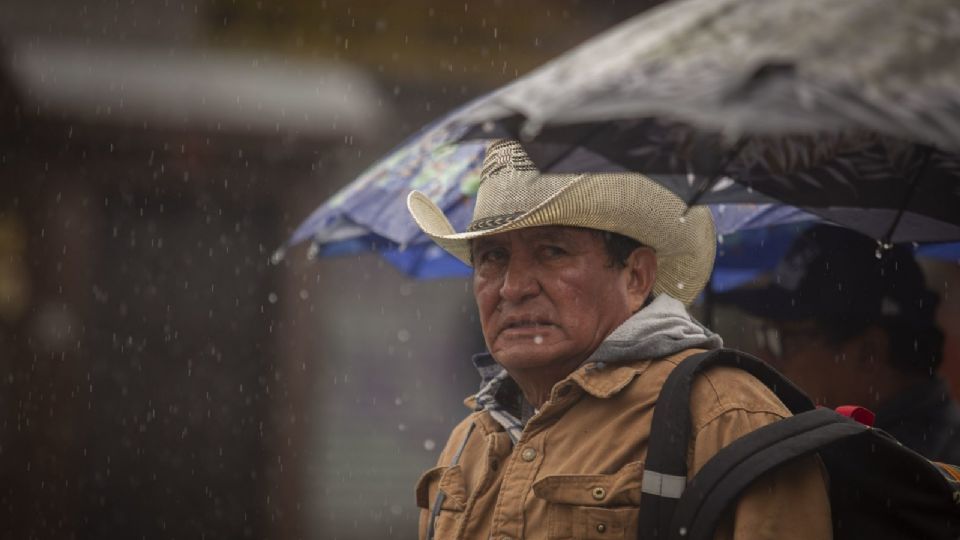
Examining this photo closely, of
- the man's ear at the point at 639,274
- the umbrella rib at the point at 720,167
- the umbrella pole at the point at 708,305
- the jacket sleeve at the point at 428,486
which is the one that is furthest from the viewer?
the umbrella pole at the point at 708,305

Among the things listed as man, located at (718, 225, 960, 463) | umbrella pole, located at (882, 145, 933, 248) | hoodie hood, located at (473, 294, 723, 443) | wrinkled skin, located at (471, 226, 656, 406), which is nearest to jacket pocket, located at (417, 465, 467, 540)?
hoodie hood, located at (473, 294, 723, 443)

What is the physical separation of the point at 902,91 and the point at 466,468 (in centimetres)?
161

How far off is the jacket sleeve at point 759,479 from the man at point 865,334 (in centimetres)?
109

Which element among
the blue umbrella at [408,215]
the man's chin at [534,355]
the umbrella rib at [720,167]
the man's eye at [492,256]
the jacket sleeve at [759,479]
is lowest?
the jacket sleeve at [759,479]

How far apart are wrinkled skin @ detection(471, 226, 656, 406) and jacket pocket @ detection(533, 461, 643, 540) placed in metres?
0.40

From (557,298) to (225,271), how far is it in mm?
5358

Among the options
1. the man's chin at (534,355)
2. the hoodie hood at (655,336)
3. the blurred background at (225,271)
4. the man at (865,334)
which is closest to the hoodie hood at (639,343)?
the hoodie hood at (655,336)

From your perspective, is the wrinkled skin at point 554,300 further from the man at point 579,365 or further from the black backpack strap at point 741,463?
the black backpack strap at point 741,463

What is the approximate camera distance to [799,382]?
343 cm

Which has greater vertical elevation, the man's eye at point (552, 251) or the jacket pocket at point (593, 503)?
the man's eye at point (552, 251)

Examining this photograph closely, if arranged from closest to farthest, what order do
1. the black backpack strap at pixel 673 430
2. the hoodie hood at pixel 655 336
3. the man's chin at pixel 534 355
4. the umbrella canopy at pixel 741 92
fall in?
the umbrella canopy at pixel 741 92 → the black backpack strap at pixel 673 430 → the hoodie hood at pixel 655 336 → the man's chin at pixel 534 355

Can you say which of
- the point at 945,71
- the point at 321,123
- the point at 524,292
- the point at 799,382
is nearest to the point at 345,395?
the point at 321,123

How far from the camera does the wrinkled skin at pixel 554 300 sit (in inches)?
98.9

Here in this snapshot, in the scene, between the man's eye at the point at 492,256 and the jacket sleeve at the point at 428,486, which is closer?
the man's eye at the point at 492,256
